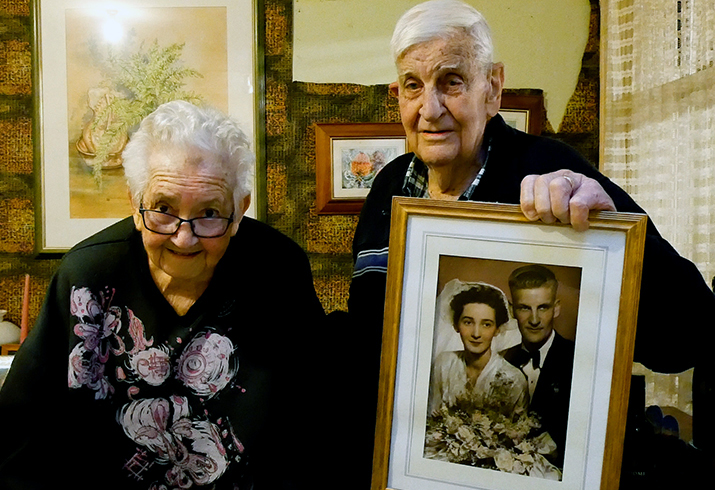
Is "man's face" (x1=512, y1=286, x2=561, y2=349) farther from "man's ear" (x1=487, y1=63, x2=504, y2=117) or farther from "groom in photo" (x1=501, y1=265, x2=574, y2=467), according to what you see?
"man's ear" (x1=487, y1=63, x2=504, y2=117)

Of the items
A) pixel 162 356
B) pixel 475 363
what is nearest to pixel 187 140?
pixel 162 356

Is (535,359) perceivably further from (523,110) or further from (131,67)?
(131,67)

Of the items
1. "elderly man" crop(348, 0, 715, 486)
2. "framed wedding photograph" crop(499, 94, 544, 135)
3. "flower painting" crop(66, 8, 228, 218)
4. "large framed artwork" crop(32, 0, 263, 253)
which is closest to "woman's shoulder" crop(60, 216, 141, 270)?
"elderly man" crop(348, 0, 715, 486)

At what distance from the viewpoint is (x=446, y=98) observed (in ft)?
3.53

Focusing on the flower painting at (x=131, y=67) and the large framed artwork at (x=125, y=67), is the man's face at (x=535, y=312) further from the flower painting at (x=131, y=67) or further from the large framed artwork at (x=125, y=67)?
the flower painting at (x=131, y=67)

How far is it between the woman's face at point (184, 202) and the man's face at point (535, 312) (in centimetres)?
55

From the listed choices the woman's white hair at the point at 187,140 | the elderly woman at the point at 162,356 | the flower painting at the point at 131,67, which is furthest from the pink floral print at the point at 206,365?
the flower painting at the point at 131,67

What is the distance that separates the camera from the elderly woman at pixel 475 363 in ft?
2.85

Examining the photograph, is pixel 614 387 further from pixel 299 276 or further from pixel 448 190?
pixel 299 276

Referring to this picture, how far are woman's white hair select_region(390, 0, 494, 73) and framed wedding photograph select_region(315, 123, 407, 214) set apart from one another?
119 cm

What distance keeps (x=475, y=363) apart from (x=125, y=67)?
2055 mm

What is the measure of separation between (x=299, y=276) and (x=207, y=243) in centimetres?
24

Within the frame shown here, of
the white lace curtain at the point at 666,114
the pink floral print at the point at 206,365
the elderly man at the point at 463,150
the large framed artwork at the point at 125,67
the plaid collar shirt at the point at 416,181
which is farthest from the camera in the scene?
the large framed artwork at the point at 125,67

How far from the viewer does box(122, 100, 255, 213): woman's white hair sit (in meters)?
0.99
